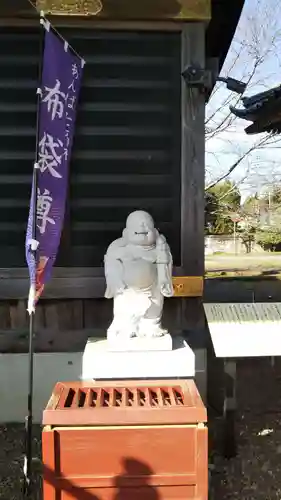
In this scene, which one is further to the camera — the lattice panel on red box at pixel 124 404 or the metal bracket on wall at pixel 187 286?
the metal bracket on wall at pixel 187 286

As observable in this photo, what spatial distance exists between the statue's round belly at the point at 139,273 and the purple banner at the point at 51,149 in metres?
0.57

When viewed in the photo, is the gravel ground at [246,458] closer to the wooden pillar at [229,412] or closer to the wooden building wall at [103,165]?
the wooden pillar at [229,412]

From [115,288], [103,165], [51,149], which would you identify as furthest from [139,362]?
[103,165]

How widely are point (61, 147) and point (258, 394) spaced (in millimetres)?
3228

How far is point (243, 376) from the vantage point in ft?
19.3

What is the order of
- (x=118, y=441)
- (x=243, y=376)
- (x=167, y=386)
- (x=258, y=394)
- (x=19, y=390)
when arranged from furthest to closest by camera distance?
(x=243, y=376) < (x=258, y=394) < (x=19, y=390) < (x=167, y=386) < (x=118, y=441)

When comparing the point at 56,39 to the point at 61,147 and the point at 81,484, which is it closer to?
the point at 61,147

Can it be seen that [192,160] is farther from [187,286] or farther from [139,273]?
[139,273]

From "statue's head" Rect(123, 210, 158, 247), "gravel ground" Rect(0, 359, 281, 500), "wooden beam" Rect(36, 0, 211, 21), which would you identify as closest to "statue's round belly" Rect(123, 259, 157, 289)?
"statue's head" Rect(123, 210, 158, 247)

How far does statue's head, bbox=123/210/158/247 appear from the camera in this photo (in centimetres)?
375

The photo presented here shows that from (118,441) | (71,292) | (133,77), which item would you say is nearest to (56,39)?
(133,77)

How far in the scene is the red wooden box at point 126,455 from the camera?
8.17 feet

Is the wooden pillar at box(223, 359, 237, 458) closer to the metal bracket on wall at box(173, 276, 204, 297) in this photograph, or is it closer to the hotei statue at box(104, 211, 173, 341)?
the hotei statue at box(104, 211, 173, 341)

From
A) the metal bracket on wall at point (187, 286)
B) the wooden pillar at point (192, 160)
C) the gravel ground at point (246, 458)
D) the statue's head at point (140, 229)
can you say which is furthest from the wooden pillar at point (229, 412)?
the statue's head at point (140, 229)
